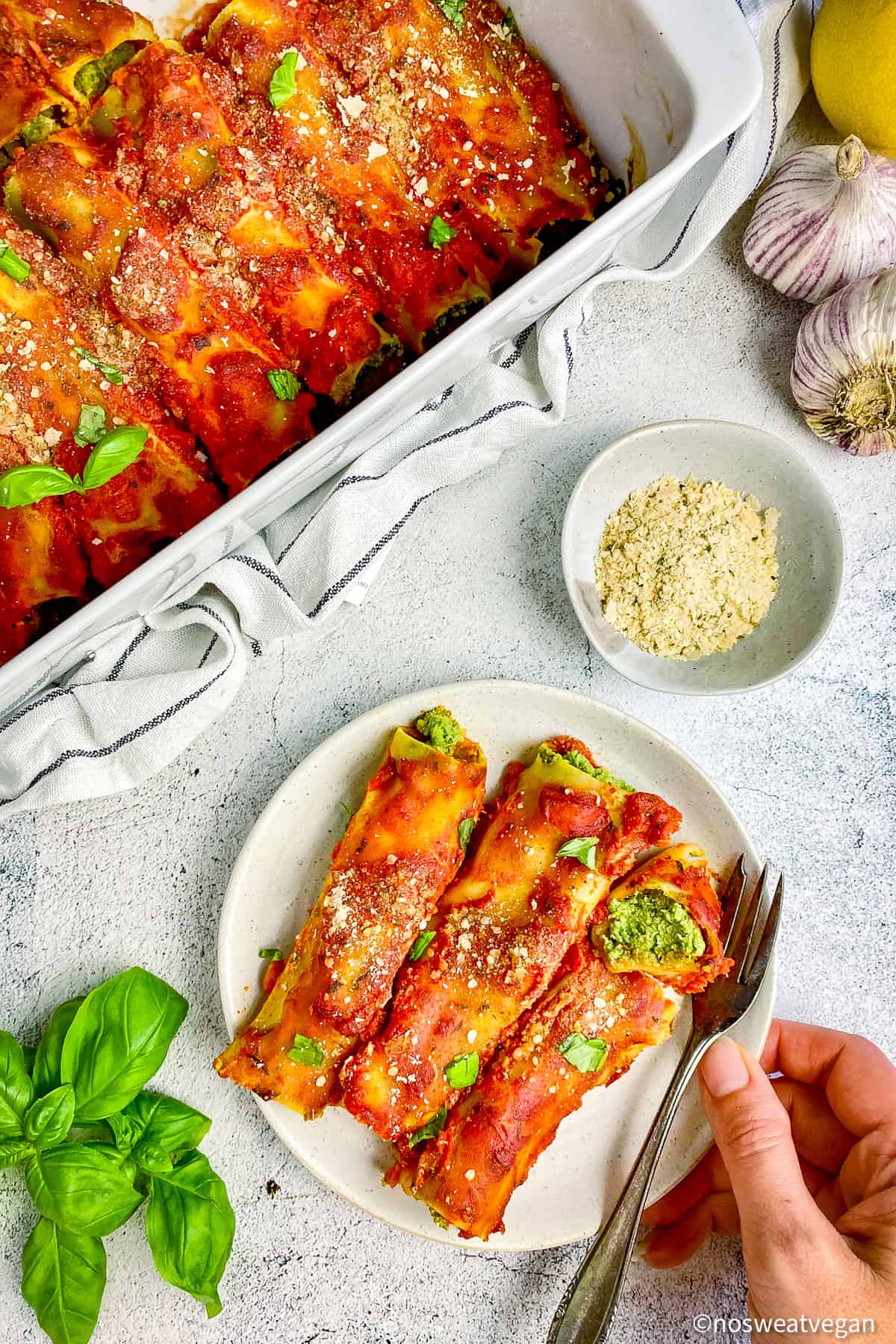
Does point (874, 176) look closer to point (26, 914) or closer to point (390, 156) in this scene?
point (390, 156)

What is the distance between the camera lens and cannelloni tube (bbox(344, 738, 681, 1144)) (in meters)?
1.65

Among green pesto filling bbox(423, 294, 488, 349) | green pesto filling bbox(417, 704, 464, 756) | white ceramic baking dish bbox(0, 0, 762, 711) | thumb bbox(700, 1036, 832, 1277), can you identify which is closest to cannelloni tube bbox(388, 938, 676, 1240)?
A: thumb bbox(700, 1036, 832, 1277)

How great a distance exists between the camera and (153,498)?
1.46 meters

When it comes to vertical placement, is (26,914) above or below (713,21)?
below

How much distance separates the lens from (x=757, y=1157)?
1581mm

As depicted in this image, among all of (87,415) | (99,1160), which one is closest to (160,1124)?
(99,1160)

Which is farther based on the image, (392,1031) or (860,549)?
(860,549)

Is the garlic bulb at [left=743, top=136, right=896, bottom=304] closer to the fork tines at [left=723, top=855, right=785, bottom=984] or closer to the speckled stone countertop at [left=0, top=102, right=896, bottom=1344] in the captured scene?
the speckled stone countertop at [left=0, top=102, right=896, bottom=1344]

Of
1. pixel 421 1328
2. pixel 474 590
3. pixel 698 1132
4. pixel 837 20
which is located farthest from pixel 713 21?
pixel 421 1328

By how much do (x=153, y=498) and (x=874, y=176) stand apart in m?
1.29

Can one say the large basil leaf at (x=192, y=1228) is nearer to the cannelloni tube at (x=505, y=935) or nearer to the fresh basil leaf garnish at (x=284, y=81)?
the cannelloni tube at (x=505, y=935)

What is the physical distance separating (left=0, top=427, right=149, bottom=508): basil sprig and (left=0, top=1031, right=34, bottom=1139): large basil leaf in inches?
35.2

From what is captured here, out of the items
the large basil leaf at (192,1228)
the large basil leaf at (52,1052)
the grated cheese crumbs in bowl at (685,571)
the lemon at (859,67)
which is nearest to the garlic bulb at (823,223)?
the lemon at (859,67)

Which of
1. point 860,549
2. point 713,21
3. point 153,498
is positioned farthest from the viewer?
point 860,549
